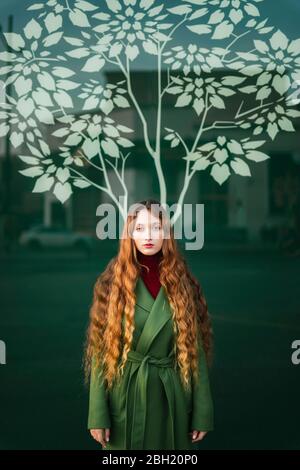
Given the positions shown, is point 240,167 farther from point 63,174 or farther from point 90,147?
point 63,174

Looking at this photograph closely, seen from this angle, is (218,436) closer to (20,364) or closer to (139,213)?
(20,364)

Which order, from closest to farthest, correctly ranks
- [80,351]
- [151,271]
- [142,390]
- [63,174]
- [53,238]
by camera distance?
[142,390], [151,271], [63,174], [80,351], [53,238]

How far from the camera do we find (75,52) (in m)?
4.78

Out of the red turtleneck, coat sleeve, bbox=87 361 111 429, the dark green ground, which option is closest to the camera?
coat sleeve, bbox=87 361 111 429

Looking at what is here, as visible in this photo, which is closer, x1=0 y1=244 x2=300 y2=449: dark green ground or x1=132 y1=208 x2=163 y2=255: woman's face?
x1=132 y1=208 x2=163 y2=255: woman's face

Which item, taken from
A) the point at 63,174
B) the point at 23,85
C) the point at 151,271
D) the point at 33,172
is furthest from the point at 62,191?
the point at 151,271

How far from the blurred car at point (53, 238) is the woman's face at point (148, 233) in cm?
161

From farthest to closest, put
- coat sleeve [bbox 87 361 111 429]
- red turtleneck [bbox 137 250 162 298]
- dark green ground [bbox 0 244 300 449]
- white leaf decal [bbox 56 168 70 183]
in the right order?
dark green ground [bbox 0 244 300 449]
white leaf decal [bbox 56 168 70 183]
red turtleneck [bbox 137 250 162 298]
coat sleeve [bbox 87 361 111 429]

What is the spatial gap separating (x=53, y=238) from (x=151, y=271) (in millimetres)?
1721

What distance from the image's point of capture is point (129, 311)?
324cm

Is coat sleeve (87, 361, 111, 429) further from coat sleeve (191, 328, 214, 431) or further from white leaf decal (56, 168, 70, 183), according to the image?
white leaf decal (56, 168, 70, 183)

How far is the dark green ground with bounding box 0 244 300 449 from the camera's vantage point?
4859 millimetres

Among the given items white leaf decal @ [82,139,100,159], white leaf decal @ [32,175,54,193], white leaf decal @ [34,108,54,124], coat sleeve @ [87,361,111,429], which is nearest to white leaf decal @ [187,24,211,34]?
white leaf decal @ [82,139,100,159]

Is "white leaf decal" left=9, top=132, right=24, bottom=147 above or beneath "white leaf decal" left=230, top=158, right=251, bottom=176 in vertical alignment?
above
